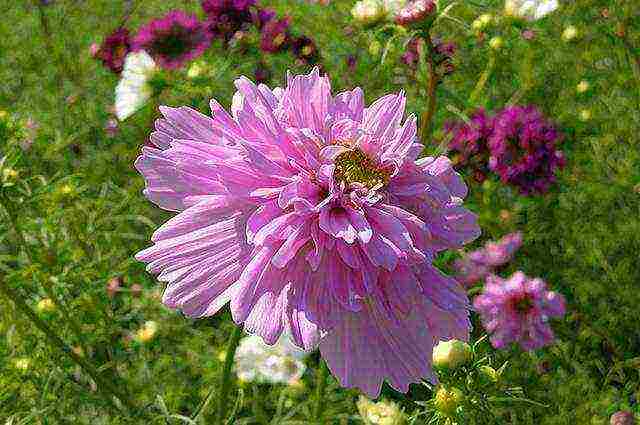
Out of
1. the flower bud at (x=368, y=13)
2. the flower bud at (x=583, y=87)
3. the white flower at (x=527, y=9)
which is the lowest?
the flower bud at (x=583, y=87)

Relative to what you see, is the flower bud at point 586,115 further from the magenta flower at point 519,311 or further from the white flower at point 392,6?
the white flower at point 392,6

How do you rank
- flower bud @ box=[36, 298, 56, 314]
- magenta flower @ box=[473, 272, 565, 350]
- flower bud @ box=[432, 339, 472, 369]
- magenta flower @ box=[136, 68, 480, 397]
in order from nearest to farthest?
magenta flower @ box=[136, 68, 480, 397], flower bud @ box=[432, 339, 472, 369], flower bud @ box=[36, 298, 56, 314], magenta flower @ box=[473, 272, 565, 350]

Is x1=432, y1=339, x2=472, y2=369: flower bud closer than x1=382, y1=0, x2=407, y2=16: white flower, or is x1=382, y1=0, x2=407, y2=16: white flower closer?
x1=432, y1=339, x2=472, y2=369: flower bud

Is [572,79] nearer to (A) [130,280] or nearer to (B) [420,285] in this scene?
(A) [130,280]

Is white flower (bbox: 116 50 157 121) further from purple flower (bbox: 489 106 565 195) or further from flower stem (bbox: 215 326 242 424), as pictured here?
flower stem (bbox: 215 326 242 424)

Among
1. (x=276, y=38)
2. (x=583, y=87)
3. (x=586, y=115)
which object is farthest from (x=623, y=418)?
(x=276, y=38)

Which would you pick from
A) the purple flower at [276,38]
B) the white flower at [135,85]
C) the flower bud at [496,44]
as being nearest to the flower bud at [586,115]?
the flower bud at [496,44]

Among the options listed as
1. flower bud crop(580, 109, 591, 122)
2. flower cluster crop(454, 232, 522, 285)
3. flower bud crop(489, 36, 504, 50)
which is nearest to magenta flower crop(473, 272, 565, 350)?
flower cluster crop(454, 232, 522, 285)
